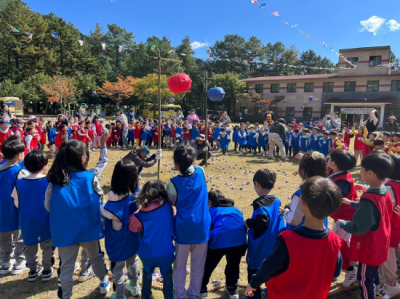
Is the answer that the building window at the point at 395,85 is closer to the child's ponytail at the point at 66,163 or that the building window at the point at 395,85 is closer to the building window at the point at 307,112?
the building window at the point at 307,112

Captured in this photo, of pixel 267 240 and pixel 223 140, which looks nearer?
pixel 267 240

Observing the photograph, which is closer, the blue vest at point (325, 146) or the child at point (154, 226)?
the child at point (154, 226)

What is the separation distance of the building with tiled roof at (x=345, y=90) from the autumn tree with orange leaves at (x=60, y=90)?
24.7 meters

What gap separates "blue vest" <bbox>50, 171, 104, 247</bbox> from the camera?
2.54 m

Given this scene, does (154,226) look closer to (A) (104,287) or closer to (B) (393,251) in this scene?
(A) (104,287)

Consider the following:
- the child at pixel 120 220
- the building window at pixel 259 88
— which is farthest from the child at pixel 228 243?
the building window at pixel 259 88

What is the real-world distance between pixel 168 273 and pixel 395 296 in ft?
8.06

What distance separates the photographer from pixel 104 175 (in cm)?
829

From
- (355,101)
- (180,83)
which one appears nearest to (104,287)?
(180,83)

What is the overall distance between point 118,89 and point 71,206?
37.1 metres

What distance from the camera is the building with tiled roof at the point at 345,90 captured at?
3022 centimetres

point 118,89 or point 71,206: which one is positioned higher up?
point 118,89

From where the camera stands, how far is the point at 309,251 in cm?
167

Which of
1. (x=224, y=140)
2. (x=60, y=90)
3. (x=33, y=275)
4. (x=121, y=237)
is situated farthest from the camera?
(x=60, y=90)
